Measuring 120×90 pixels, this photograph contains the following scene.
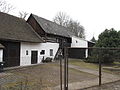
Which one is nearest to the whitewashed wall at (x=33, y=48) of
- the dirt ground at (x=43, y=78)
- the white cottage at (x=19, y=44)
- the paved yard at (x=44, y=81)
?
the white cottage at (x=19, y=44)

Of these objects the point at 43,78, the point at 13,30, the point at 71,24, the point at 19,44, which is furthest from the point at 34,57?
the point at 71,24

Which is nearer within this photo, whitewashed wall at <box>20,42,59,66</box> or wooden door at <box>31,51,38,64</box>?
whitewashed wall at <box>20,42,59,66</box>

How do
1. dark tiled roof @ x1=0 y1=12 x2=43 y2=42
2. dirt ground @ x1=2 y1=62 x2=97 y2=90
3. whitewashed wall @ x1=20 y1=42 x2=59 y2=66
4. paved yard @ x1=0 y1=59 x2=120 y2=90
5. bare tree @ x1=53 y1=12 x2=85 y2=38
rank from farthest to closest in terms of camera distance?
bare tree @ x1=53 y1=12 x2=85 y2=38 < whitewashed wall @ x1=20 y1=42 x2=59 y2=66 < dark tiled roof @ x1=0 y1=12 x2=43 y2=42 < dirt ground @ x1=2 y1=62 x2=97 y2=90 < paved yard @ x1=0 y1=59 x2=120 y2=90

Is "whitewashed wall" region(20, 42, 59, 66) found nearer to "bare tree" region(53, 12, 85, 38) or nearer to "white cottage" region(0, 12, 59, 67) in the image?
"white cottage" region(0, 12, 59, 67)

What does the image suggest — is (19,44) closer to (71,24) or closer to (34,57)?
(34,57)

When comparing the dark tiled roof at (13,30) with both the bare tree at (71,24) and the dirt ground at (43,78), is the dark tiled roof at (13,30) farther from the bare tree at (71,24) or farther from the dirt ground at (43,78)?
the bare tree at (71,24)

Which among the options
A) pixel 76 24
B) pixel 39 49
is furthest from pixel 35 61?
pixel 76 24

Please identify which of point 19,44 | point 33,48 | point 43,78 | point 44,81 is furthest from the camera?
point 33,48

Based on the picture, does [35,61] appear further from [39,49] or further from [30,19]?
[30,19]

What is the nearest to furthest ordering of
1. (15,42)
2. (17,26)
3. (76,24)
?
(15,42), (17,26), (76,24)

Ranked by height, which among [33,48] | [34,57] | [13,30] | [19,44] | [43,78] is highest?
[13,30]

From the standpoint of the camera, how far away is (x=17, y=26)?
24.3 metres

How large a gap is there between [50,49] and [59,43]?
3.25 metres

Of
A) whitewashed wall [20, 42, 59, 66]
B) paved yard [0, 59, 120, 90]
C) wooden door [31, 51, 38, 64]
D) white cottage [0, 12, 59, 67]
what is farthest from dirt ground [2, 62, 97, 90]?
wooden door [31, 51, 38, 64]
